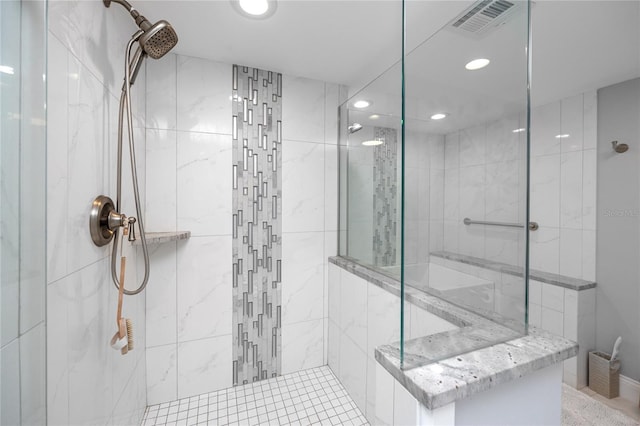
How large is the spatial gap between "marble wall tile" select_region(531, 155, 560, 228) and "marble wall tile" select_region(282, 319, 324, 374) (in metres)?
1.96

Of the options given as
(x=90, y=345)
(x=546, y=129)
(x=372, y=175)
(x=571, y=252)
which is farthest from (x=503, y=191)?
(x=546, y=129)

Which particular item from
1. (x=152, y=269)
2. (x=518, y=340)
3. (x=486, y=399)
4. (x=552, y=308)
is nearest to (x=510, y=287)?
(x=518, y=340)

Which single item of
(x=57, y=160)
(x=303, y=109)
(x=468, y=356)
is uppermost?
(x=303, y=109)

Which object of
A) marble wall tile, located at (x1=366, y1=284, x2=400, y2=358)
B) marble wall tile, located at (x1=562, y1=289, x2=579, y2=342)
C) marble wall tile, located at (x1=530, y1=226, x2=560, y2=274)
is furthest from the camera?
marble wall tile, located at (x1=530, y1=226, x2=560, y2=274)

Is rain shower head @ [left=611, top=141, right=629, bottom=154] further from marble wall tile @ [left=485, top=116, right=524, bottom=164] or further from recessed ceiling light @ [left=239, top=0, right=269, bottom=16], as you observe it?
recessed ceiling light @ [left=239, top=0, right=269, bottom=16]

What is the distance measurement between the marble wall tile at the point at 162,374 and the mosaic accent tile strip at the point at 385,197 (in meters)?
1.36

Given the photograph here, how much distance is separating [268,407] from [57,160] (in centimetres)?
158

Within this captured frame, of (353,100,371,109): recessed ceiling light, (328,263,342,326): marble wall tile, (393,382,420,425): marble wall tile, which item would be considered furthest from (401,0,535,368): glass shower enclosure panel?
(328,263,342,326): marble wall tile

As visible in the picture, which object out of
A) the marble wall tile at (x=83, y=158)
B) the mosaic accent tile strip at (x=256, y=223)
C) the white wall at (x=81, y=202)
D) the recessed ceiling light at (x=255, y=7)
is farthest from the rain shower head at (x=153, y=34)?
the mosaic accent tile strip at (x=256, y=223)

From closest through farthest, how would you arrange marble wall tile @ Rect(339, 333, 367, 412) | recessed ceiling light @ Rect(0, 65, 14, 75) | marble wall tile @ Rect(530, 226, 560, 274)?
1. recessed ceiling light @ Rect(0, 65, 14, 75)
2. marble wall tile @ Rect(339, 333, 367, 412)
3. marble wall tile @ Rect(530, 226, 560, 274)

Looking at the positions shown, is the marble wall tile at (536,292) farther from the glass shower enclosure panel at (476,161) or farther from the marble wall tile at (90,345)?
the marble wall tile at (90,345)

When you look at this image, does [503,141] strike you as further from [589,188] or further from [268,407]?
[268,407]

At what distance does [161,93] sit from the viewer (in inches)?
59.4

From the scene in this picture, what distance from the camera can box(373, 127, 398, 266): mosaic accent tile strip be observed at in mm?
1409
